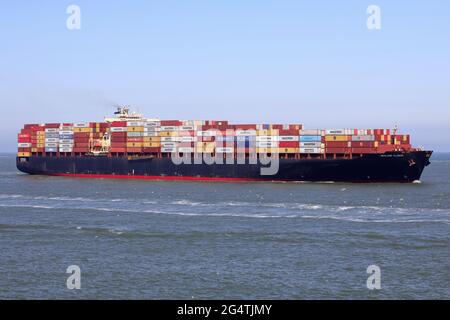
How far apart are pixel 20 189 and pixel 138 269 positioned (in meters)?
63.8

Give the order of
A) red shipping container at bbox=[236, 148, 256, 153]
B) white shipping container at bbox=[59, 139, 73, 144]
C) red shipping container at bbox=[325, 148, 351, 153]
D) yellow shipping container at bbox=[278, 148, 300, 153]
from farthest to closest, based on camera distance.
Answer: white shipping container at bbox=[59, 139, 73, 144]
red shipping container at bbox=[236, 148, 256, 153]
yellow shipping container at bbox=[278, 148, 300, 153]
red shipping container at bbox=[325, 148, 351, 153]

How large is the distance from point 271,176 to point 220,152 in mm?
9575

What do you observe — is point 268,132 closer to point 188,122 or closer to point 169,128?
point 188,122

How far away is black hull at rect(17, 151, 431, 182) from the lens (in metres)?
95.8

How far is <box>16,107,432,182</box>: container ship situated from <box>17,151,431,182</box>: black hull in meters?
0.15

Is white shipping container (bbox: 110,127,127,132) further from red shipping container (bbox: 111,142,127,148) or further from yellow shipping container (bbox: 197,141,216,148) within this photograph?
yellow shipping container (bbox: 197,141,216,148)

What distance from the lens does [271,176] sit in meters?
103

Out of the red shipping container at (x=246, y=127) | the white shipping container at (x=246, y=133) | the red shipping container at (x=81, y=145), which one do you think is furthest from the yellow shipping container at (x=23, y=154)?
the white shipping container at (x=246, y=133)

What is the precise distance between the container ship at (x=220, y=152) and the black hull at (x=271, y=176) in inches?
6.0

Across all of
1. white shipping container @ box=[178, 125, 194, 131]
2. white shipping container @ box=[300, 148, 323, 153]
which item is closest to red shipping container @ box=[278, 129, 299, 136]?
white shipping container @ box=[300, 148, 323, 153]

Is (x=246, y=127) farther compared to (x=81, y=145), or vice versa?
(x=81, y=145)

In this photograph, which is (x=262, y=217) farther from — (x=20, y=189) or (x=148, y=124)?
(x=148, y=124)

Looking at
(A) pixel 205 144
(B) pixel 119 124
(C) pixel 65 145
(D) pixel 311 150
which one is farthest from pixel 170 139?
(D) pixel 311 150
